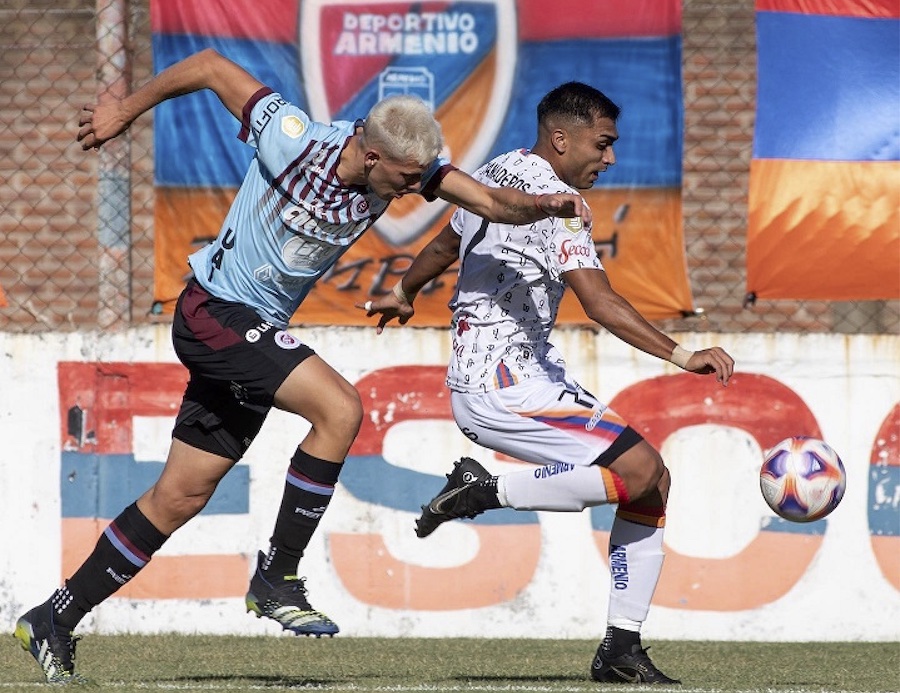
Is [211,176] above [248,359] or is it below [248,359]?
above

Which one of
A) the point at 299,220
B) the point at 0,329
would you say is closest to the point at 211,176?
the point at 0,329

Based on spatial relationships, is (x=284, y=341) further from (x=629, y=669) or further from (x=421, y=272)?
(x=629, y=669)

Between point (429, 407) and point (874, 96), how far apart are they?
279cm

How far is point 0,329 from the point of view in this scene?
Result: 863 centimetres

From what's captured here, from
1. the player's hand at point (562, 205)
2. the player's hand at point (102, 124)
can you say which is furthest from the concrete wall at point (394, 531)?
the player's hand at point (562, 205)

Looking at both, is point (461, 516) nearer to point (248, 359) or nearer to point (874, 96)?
point (248, 359)

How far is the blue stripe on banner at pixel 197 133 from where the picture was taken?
27.5 ft

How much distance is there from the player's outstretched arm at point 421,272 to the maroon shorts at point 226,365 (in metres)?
0.89

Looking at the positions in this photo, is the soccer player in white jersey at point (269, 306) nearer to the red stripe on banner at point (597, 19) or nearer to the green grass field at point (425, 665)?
the green grass field at point (425, 665)

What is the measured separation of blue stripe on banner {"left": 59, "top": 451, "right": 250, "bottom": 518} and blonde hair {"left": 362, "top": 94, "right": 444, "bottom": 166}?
338 centimetres

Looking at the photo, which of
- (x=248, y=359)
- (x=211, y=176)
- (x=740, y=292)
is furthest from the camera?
(x=740, y=292)

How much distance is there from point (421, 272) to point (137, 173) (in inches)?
99.9

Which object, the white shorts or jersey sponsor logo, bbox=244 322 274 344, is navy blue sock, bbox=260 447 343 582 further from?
the white shorts

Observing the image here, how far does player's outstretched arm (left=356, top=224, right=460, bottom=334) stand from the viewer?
664 cm
